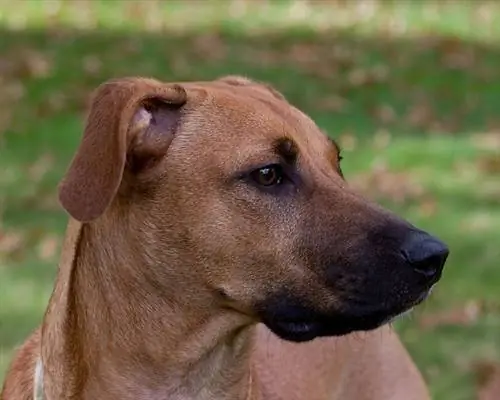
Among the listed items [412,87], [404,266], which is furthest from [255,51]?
[404,266]

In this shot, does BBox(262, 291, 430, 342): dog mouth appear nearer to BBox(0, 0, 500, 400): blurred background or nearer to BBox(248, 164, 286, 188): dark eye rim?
BBox(248, 164, 286, 188): dark eye rim

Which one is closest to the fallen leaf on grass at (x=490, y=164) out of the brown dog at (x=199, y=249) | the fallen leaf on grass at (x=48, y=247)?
the fallen leaf on grass at (x=48, y=247)

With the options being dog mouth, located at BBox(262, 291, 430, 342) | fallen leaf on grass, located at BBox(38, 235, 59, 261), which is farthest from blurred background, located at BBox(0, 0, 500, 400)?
dog mouth, located at BBox(262, 291, 430, 342)

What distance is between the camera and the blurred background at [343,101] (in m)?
7.61

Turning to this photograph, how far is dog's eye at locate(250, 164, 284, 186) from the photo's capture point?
383 cm

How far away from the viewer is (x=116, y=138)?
12.1ft

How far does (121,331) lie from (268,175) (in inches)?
26.8

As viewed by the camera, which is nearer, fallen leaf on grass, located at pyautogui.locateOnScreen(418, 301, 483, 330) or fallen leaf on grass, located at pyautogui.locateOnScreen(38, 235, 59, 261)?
fallen leaf on grass, located at pyautogui.locateOnScreen(418, 301, 483, 330)

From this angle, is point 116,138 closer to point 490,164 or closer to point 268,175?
point 268,175

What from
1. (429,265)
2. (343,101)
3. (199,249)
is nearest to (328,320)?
(429,265)

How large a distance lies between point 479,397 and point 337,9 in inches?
498

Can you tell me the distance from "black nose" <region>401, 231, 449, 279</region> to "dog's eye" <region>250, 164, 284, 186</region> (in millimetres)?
449

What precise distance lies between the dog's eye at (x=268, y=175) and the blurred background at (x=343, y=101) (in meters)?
3.05

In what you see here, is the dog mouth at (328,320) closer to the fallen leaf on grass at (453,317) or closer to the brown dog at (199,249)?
the brown dog at (199,249)
